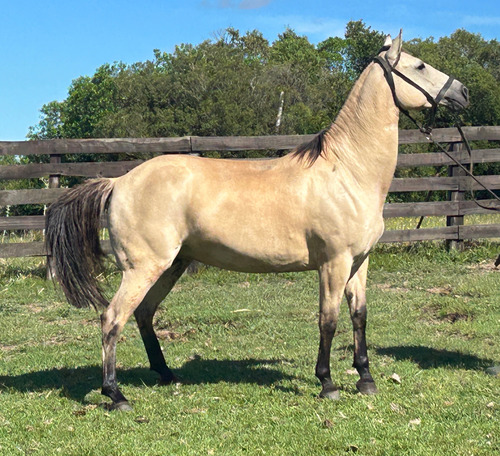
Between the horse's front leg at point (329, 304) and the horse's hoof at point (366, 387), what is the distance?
23cm

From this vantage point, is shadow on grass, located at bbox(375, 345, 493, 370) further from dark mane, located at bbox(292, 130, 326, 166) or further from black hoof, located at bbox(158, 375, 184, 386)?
dark mane, located at bbox(292, 130, 326, 166)

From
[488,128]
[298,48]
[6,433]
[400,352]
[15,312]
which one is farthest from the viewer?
[298,48]

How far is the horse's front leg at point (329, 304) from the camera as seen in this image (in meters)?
5.09

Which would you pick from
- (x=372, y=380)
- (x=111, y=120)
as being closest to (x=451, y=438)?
(x=372, y=380)

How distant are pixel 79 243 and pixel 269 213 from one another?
153 centimetres

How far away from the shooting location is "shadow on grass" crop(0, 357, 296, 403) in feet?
18.4

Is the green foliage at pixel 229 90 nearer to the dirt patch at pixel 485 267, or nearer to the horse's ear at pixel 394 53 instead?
the dirt patch at pixel 485 267

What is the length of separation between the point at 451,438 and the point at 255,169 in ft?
8.13

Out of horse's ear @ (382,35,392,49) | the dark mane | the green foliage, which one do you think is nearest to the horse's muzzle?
horse's ear @ (382,35,392,49)

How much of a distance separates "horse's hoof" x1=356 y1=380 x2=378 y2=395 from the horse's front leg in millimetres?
234

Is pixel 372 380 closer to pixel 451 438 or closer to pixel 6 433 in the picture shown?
pixel 451 438

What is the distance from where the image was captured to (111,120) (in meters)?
49.5

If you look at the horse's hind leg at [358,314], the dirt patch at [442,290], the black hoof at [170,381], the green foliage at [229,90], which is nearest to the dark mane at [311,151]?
the horse's hind leg at [358,314]

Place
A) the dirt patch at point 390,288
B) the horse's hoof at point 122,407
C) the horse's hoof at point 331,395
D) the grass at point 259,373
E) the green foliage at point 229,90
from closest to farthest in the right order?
the grass at point 259,373, the horse's hoof at point 122,407, the horse's hoof at point 331,395, the dirt patch at point 390,288, the green foliage at point 229,90
